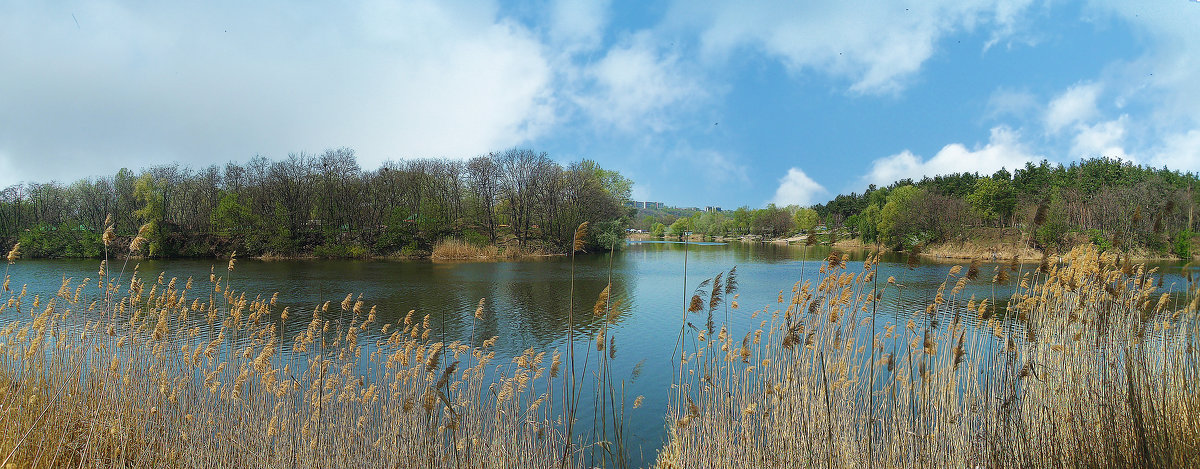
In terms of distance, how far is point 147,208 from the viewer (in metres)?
45.0

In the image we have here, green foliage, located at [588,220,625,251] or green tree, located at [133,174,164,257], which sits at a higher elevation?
green tree, located at [133,174,164,257]

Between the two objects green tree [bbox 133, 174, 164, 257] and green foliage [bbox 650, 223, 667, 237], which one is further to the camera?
green foliage [bbox 650, 223, 667, 237]

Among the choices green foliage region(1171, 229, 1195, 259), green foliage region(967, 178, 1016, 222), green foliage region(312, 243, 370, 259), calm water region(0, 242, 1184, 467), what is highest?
green foliage region(967, 178, 1016, 222)

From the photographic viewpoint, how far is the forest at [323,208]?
1686 inches

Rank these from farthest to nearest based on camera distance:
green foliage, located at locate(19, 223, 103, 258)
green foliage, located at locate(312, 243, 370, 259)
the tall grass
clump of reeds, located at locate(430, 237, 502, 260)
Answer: green foliage, located at locate(312, 243, 370, 259) < clump of reeds, located at locate(430, 237, 502, 260) < green foliage, located at locate(19, 223, 103, 258) < the tall grass

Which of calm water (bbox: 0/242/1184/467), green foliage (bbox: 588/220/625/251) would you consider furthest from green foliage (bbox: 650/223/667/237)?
calm water (bbox: 0/242/1184/467)

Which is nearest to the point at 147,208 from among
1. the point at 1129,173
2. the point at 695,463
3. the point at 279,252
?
the point at 279,252

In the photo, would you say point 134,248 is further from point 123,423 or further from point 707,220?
point 707,220

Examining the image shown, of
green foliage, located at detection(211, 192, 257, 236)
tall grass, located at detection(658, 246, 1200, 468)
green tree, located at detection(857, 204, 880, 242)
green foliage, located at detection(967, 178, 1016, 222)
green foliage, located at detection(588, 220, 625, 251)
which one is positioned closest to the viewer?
tall grass, located at detection(658, 246, 1200, 468)

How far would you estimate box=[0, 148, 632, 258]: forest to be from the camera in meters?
42.8

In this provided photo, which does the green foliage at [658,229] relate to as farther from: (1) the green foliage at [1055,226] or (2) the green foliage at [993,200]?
(1) the green foliage at [1055,226]

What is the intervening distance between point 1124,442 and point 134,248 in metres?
7.24

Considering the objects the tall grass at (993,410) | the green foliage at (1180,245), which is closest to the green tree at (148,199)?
the tall grass at (993,410)

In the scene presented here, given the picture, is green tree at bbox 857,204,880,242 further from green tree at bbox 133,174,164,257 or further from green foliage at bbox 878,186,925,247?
green tree at bbox 133,174,164,257
